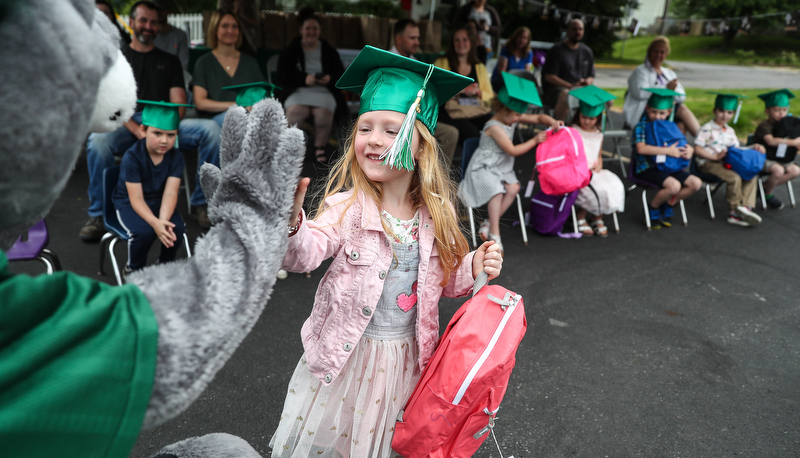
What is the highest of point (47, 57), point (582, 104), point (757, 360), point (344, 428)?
point (47, 57)

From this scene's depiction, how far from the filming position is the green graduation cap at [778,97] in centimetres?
616

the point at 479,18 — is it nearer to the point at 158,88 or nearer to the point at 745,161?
the point at 745,161

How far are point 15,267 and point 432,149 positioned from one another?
3.48m

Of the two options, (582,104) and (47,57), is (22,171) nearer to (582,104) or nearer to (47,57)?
(47,57)

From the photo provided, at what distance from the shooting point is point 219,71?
17.0 ft

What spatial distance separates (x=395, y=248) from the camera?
74.0 inches

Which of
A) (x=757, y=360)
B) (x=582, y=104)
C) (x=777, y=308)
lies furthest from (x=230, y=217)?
(x=582, y=104)

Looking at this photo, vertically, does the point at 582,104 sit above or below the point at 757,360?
above

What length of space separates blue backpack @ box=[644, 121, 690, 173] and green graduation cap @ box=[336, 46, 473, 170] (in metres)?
4.46

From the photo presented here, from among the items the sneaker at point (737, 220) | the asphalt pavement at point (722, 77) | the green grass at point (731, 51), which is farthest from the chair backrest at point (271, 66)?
the green grass at point (731, 51)

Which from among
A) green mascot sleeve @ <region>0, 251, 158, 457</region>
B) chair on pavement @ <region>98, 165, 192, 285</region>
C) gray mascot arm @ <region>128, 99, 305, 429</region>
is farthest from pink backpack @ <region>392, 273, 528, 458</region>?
chair on pavement @ <region>98, 165, 192, 285</region>

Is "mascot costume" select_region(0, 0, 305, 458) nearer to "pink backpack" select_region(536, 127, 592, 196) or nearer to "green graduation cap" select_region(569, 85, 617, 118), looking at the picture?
"pink backpack" select_region(536, 127, 592, 196)

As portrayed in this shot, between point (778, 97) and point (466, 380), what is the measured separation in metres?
6.55

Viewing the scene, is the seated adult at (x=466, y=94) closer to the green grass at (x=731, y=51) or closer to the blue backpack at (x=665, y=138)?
the blue backpack at (x=665, y=138)
